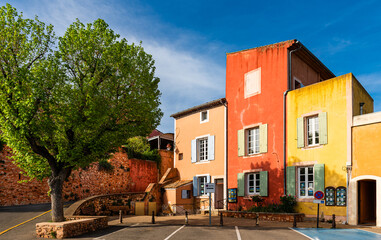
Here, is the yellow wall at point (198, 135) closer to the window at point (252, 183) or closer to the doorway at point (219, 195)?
the doorway at point (219, 195)

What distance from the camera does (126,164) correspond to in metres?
27.3

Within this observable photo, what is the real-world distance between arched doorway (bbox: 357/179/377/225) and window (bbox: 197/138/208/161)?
10.9 metres

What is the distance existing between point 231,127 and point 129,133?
340 inches

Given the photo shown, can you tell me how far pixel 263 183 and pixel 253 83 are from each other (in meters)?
6.26

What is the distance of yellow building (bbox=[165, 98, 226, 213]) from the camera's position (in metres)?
23.6

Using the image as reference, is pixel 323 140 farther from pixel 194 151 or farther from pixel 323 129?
pixel 194 151

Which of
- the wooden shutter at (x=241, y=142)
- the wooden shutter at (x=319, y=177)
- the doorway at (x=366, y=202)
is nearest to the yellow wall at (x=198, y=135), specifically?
the wooden shutter at (x=241, y=142)

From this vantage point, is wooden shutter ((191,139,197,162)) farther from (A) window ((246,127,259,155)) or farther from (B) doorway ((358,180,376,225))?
(B) doorway ((358,180,376,225))

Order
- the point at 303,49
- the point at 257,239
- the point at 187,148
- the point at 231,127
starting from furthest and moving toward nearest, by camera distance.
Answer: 1. the point at 187,148
2. the point at 231,127
3. the point at 303,49
4. the point at 257,239

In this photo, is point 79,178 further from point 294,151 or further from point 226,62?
point 294,151

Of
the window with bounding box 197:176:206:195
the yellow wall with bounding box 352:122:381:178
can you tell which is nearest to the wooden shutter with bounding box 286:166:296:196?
the yellow wall with bounding box 352:122:381:178

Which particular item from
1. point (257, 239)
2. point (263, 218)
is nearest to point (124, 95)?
point (257, 239)

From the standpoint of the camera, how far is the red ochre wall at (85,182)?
21109mm

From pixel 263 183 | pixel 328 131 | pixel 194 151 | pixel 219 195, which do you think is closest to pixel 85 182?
pixel 194 151
